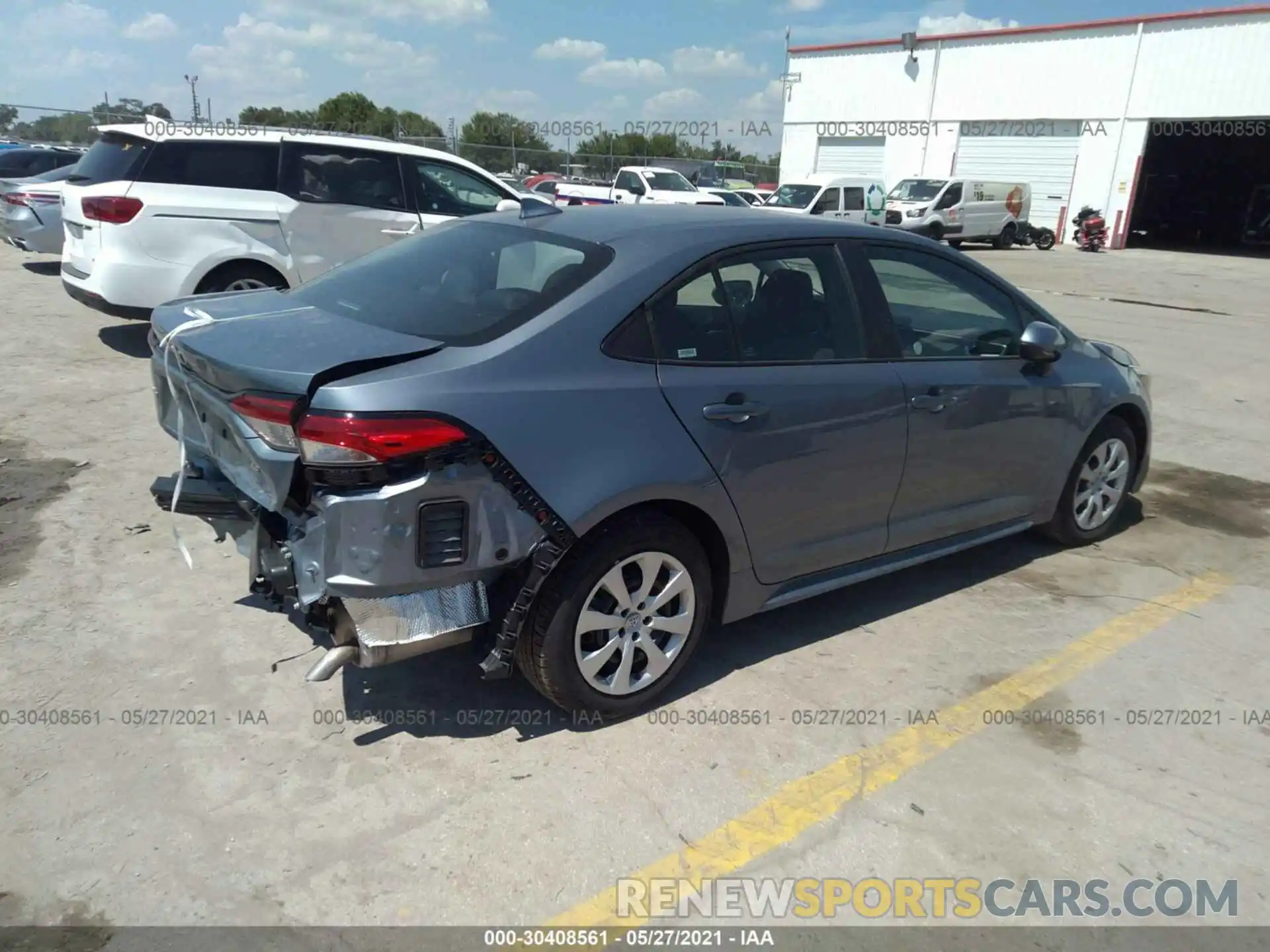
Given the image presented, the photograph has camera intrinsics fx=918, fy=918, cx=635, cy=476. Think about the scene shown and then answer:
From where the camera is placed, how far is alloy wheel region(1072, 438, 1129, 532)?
Answer: 15.6 ft

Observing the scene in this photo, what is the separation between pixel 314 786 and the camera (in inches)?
112

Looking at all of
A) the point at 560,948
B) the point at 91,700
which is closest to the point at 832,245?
the point at 560,948

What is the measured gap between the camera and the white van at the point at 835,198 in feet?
74.9

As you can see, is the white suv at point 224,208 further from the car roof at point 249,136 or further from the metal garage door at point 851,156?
the metal garage door at point 851,156

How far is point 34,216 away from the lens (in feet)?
36.1

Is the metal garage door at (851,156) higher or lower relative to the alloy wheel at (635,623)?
higher

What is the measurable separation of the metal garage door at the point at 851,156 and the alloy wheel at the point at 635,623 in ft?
118

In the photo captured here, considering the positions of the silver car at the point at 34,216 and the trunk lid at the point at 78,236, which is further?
the silver car at the point at 34,216

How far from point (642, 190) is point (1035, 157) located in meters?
17.3

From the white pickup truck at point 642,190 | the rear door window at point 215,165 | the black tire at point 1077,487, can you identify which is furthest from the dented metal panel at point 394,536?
the white pickup truck at point 642,190

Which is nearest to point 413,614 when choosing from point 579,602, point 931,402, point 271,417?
point 579,602

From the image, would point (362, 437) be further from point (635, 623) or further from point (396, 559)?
point (635, 623)

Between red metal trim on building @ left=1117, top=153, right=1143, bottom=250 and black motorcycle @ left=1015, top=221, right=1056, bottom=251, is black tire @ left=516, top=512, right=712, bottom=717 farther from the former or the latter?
red metal trim on building @ left=1117, top=153, right=1143, bottom=250

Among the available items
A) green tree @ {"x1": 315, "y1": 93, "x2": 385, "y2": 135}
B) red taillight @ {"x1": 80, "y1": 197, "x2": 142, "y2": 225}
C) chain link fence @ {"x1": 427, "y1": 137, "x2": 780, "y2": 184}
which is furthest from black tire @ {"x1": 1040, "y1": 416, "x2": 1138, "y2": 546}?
green tree @ {"x1": 315, "y1": 93, "x2": 385, "y2": 135}
